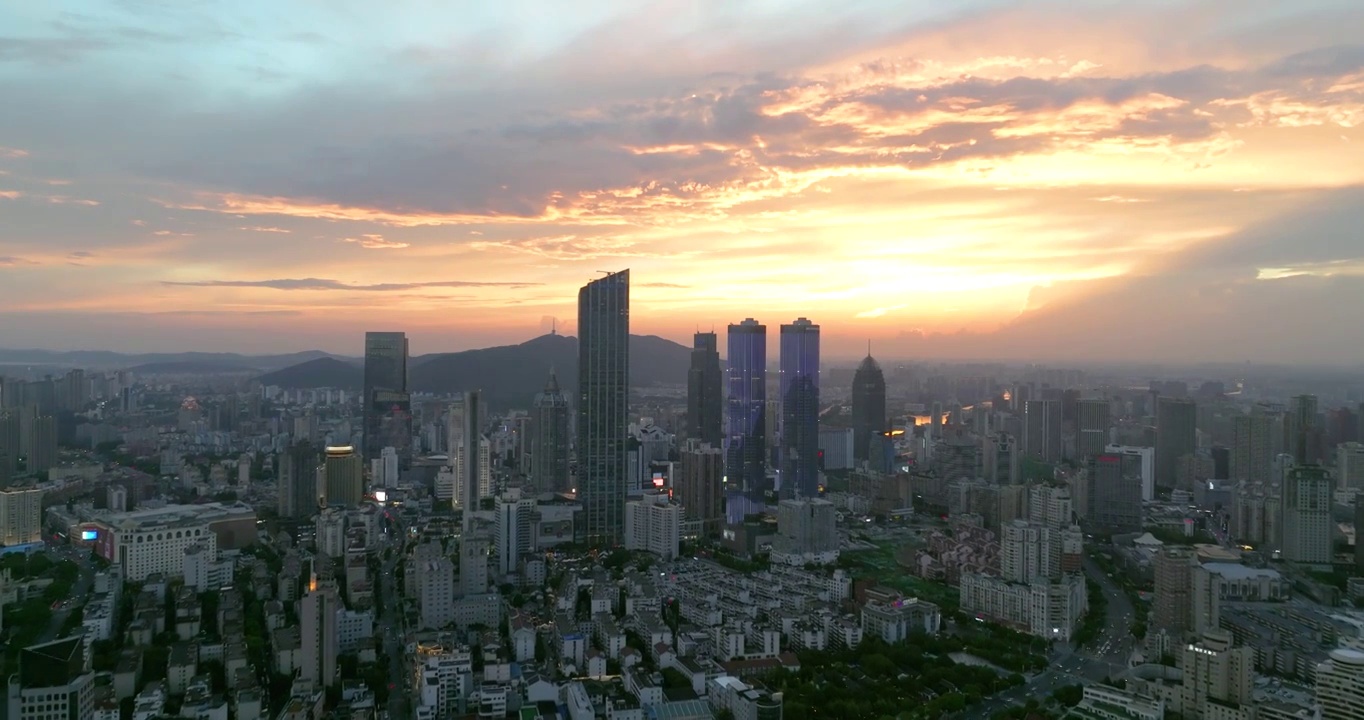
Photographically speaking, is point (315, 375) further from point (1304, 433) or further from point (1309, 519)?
point (1309, 519)

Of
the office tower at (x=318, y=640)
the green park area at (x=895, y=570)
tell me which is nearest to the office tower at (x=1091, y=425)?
the green park area at (x=895, y=570)

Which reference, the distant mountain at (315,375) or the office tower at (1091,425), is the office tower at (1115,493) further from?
the distant mountain at (315,375)

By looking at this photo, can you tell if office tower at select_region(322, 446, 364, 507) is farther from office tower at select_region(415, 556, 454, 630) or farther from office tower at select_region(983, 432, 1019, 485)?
office tower at select_region(983, 432, 1019, 485)

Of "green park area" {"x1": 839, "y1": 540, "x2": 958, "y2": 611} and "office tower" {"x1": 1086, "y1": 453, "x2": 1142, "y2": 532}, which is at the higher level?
"office tower" {"x1": 1086, "y1": 453, "x2": 1142, "y2": 532}

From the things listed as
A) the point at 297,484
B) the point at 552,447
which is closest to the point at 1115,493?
the point at 552,447

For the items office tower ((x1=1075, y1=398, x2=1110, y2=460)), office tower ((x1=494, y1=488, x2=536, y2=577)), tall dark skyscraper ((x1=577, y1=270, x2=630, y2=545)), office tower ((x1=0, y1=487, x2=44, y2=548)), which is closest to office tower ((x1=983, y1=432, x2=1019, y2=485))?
office tower ((x1=1075, y1=398, x2=1110, y2=460))
